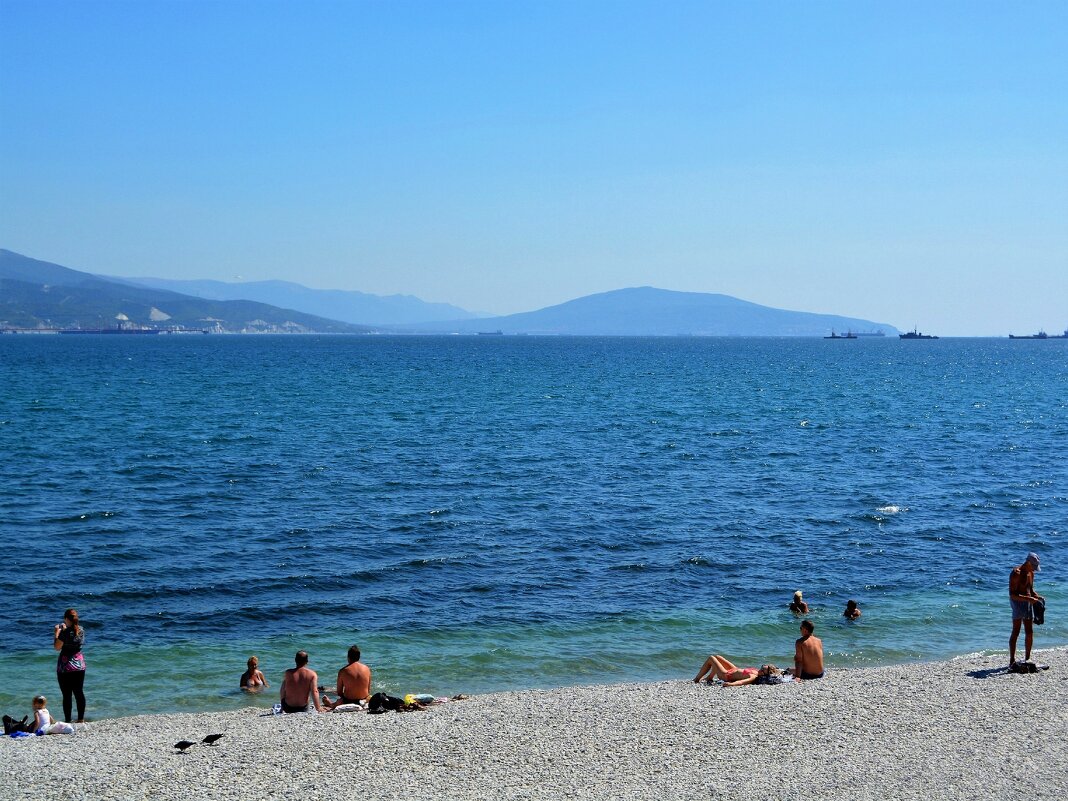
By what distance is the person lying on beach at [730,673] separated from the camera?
666 inches

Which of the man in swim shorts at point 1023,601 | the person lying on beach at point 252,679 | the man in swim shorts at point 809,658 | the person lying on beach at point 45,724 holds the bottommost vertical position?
the person lying on beach at point 252,679

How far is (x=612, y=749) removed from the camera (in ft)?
42.1

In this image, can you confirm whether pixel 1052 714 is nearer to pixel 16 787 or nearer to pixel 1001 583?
pixel 1001 583

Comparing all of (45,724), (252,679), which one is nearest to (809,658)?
(252,679)

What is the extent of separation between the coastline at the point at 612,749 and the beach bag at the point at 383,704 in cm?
40

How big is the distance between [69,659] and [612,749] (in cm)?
867

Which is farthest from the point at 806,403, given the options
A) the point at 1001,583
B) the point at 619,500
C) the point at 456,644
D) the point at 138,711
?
the point at 138,711

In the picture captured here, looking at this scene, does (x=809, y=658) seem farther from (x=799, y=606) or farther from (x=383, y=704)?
(x=383, y=704)

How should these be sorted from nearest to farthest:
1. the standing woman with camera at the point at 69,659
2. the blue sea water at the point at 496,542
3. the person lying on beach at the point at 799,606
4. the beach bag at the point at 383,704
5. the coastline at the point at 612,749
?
the coastline at the point at 612,749, the beach bag at the point at 383,704, the standing woman with camera at the point at 69,659, the blue sea water at the point at 496,542, the person lying on beach at the point at 799,606

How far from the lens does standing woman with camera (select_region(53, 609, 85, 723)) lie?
15400 mm

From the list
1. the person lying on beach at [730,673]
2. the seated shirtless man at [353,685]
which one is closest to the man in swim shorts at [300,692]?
the seated shirtless man at [353,685]

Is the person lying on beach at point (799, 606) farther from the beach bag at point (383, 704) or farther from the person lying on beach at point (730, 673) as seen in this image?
the beach bag at point (383, 704)

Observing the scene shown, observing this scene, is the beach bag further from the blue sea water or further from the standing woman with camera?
the standing woman with camera

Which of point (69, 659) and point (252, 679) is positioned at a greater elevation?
point (69, 659)
